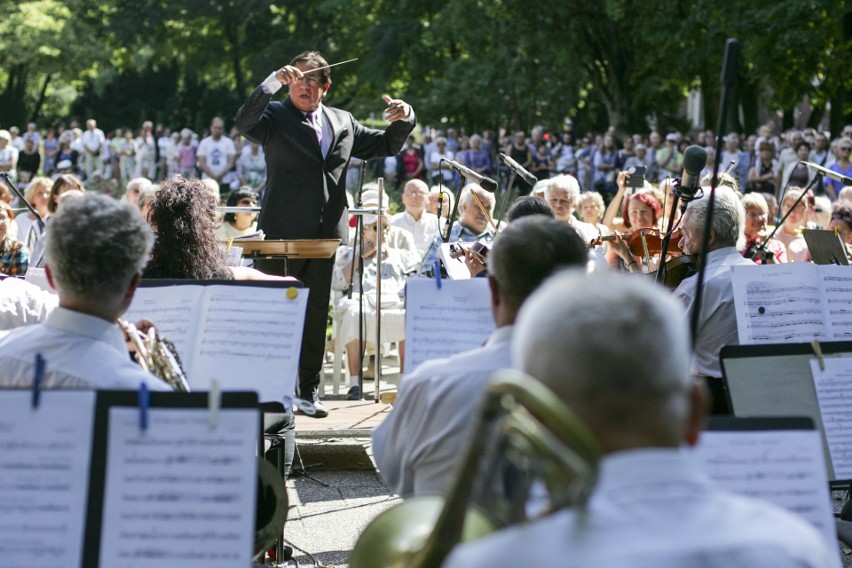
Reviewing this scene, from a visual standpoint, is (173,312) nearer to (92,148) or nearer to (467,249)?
(467,249)

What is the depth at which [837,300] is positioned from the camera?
14.4ft

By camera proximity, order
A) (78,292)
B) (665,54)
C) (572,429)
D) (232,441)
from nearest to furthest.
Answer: (572,429)
(232,441)
(78,292)
(665,54)

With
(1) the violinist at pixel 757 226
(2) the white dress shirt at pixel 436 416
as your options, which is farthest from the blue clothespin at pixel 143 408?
(1) the violinist at pixel 757 226

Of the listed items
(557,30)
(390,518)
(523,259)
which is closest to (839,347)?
(523,259)

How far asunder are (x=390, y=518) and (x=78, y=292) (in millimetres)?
1059

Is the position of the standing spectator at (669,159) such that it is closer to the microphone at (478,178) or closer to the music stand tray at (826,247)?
the music stand tray at (826,247)

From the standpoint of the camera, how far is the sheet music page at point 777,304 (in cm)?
433

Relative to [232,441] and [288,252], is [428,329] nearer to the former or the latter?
[232,441]

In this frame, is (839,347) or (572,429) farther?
(839,347)

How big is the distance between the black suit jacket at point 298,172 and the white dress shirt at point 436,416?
379 cm

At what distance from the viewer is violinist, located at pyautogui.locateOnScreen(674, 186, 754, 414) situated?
4.84m

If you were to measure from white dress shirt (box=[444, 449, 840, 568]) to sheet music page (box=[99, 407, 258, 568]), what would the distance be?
842 millimetres

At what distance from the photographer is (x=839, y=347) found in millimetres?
3420

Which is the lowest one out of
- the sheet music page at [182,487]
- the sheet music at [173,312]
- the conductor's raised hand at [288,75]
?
the sheet music page at [182,487]
